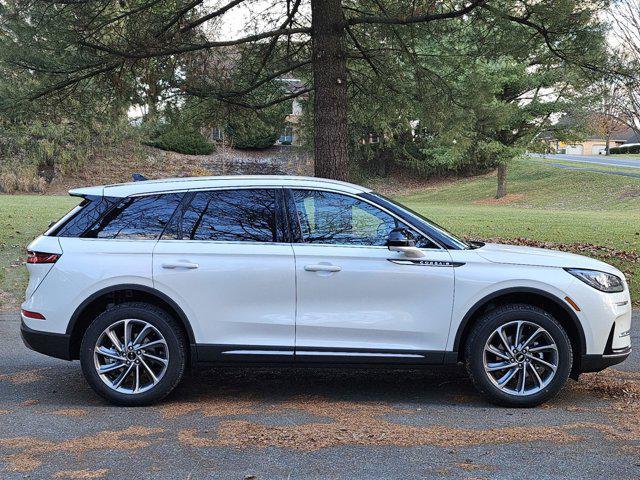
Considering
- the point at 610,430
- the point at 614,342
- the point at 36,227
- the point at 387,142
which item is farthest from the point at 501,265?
the point at 387,142

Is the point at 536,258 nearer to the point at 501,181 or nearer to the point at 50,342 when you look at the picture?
the point at 50,342

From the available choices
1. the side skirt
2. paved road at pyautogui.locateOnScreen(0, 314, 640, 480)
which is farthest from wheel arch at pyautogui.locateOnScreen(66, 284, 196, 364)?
paved road at pyautogui.locateOnScreen(0, 314, 640, 480)

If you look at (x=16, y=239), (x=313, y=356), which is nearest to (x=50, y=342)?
(x=313, y=356)

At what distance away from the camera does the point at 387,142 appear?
45094 mm

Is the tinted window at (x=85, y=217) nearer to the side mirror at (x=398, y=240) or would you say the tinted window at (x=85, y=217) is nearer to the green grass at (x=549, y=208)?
the side mirror at (x=398, y=240)

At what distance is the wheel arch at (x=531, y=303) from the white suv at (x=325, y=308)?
0.4 inches

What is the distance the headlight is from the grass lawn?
5201mm

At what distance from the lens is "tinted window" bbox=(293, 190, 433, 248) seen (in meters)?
5.18

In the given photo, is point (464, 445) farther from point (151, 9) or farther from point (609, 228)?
point (609, 228)

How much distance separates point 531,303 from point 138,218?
3.10 metres

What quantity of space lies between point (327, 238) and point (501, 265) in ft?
4.33

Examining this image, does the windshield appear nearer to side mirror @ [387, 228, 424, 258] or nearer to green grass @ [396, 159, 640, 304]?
side mirror @ [387, 228, 424, 258]

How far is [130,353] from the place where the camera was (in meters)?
5.07

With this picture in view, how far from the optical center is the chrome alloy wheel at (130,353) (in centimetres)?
507
